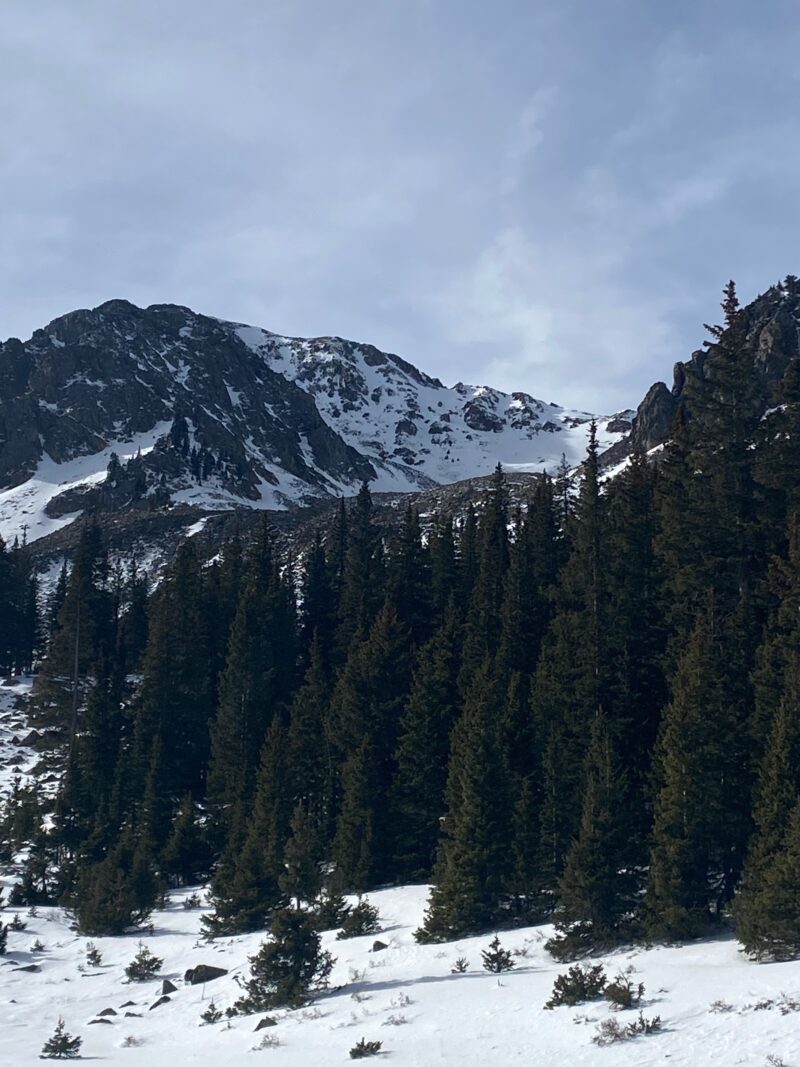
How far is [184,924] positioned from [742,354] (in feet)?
98.0

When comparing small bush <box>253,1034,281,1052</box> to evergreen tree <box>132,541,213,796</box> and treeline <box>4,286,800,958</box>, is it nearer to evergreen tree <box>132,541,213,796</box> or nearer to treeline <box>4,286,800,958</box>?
treeline <box>4,286,800,958</box>

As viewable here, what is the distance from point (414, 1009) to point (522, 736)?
14.1 m

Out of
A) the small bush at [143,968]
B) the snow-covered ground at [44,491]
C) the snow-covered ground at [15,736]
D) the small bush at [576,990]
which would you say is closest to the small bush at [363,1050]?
the small bush at [576,990]

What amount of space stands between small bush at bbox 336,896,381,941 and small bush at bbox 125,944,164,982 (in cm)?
548

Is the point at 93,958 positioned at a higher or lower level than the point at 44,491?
lower

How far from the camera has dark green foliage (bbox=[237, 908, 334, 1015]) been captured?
22.0 metres

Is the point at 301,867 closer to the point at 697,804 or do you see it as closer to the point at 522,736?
the point at 522,736

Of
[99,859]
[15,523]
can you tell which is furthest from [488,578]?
[15,523]

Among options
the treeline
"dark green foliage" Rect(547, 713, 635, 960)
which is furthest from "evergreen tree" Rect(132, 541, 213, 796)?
"dark green foliage" Rect(547, 713, 635, 960)

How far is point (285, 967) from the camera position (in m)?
22.6

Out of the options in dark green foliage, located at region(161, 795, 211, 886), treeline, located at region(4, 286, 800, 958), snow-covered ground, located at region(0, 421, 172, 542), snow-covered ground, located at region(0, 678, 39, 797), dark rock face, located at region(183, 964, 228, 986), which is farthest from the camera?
snow-covered ground, located at region(0, 421, 172, 542)

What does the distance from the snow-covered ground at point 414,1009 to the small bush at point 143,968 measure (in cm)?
41

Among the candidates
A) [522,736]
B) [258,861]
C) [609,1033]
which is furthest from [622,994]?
[258,861]

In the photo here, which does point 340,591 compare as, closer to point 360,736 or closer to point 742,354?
point 360,736
